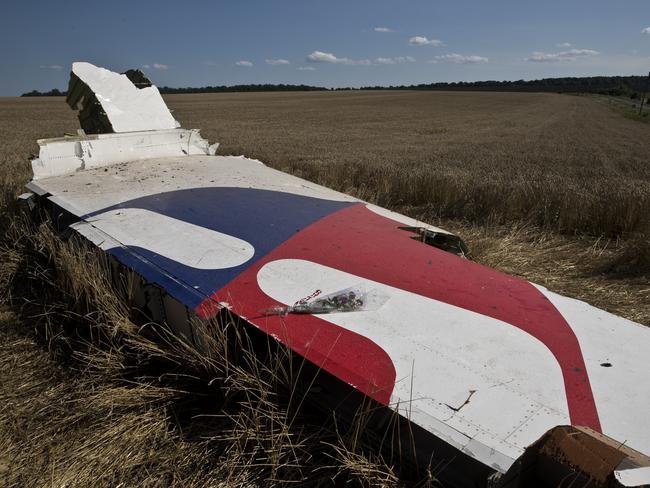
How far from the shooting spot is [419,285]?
101 inches

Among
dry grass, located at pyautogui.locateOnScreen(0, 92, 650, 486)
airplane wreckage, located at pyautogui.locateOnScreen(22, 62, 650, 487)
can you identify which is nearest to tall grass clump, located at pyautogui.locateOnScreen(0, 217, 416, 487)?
A: dry grass, located at pyautogui.locateOnScreen(0, 92, 650, 486)

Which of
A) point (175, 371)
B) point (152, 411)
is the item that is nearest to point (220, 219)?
point (175, 371)

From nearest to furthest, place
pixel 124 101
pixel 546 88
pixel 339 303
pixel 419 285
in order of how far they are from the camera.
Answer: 1. pixel 339 303
2. pixel 419 285
3. pixel 124 101
4. pixel 546 88

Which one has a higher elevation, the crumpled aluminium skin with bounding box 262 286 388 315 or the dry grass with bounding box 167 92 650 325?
the crumpled aluminium skin with bounding box 262 286 388 315

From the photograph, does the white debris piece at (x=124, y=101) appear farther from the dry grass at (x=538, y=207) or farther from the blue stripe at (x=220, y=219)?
the dry grass at (x=538, y=207)

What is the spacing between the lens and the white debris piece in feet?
20.0

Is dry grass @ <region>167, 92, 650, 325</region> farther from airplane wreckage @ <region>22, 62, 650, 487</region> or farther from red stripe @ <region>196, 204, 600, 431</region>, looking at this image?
red stripe @ <region>196, 204, 600, 431</region>

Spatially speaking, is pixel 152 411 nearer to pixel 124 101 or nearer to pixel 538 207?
pixel 124 101

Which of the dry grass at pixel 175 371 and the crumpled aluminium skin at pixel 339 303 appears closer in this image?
the dry grass at pixel 175 371

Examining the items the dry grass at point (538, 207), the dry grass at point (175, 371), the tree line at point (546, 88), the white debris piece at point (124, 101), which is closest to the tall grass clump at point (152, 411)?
the dry grass at point (175, 371)

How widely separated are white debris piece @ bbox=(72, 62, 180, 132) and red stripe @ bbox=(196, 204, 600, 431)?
393 centimetres

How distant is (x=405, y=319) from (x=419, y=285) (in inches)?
14.1

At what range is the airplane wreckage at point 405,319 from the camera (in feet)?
5.35

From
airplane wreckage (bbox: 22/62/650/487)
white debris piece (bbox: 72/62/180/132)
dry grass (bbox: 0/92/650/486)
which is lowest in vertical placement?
dry grass (bbox: 0/92/650/486)
